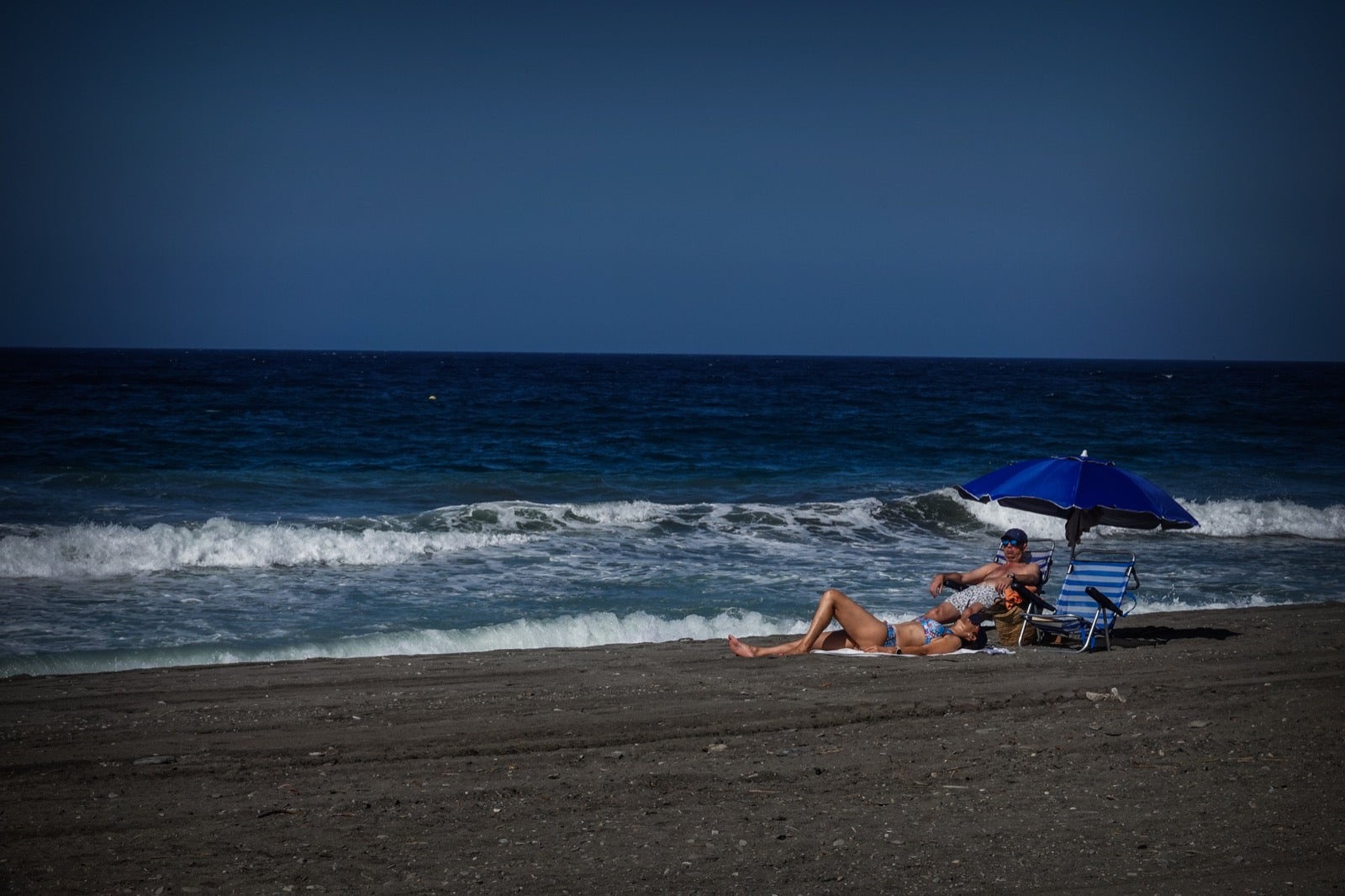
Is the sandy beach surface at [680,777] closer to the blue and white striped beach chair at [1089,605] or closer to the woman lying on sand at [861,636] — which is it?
the woman lying on sand at [861,636]

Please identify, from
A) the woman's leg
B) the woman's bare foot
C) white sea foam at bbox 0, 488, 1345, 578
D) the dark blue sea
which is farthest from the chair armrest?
white sea foam at bbox 0, 488, 1345, 578

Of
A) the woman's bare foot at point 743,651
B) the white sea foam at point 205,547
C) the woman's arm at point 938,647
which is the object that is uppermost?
the woman's arm at point 938,647

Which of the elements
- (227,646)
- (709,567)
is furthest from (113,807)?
(709,567)

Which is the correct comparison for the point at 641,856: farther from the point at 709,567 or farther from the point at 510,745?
the point at 709,567

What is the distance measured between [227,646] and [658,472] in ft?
50.1

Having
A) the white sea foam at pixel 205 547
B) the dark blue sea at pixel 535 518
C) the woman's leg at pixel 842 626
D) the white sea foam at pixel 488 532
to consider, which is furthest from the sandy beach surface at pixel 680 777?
the white sea foam at pixel 488 532

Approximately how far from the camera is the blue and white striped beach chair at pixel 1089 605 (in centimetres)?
905

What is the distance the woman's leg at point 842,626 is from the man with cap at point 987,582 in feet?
1.75

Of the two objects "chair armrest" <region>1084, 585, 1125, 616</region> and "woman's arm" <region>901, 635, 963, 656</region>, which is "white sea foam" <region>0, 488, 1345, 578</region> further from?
"chair armrest" <region>1084, 585, 1125, 616</region>

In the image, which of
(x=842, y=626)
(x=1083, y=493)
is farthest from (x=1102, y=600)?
(x=842, y=626)

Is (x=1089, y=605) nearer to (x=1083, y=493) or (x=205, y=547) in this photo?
(x=1083, y=493)

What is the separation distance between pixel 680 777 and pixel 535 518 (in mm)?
11986

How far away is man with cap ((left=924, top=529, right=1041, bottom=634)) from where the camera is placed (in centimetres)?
896

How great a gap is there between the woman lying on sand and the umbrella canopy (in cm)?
122
